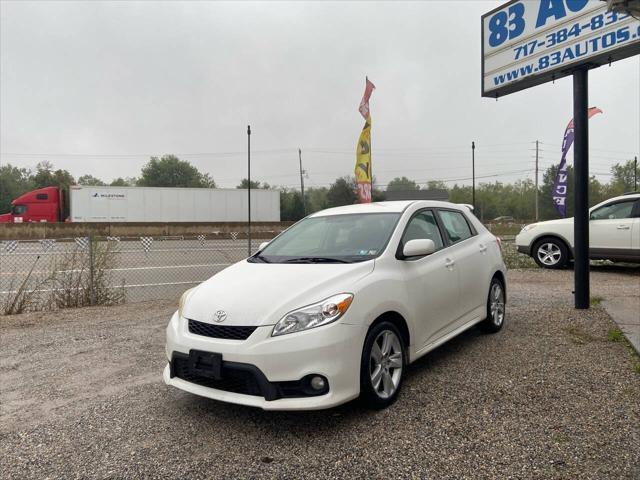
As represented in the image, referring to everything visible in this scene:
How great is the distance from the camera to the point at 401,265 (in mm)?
3760

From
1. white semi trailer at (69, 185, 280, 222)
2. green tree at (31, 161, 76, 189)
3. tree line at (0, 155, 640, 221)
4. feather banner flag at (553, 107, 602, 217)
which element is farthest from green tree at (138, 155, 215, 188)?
feather banner flag at (553, 107, 602, 217)

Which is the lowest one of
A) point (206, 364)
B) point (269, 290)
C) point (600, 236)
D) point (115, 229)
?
point (206, 364)

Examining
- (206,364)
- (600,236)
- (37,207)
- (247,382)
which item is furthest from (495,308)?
(37,207)

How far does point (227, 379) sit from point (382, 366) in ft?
3.76

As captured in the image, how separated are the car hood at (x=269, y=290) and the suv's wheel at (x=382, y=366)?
0.42 metres

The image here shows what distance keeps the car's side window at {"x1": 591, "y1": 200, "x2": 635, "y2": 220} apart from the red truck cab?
3156cm

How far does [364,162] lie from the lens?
12.1m

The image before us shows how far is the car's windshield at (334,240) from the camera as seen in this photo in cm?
385

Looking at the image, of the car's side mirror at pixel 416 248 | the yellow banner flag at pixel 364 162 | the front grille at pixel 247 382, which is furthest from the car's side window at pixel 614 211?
the front grille at pixel 247 382

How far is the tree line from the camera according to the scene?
6400cm

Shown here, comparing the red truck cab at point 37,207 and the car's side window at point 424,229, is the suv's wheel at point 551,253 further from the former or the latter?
the red truck cab at point 37,207

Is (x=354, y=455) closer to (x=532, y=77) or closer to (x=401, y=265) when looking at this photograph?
(x=401, y=265)

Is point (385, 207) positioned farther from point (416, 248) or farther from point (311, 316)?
point (311, 316)

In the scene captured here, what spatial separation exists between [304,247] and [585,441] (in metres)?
2.62
